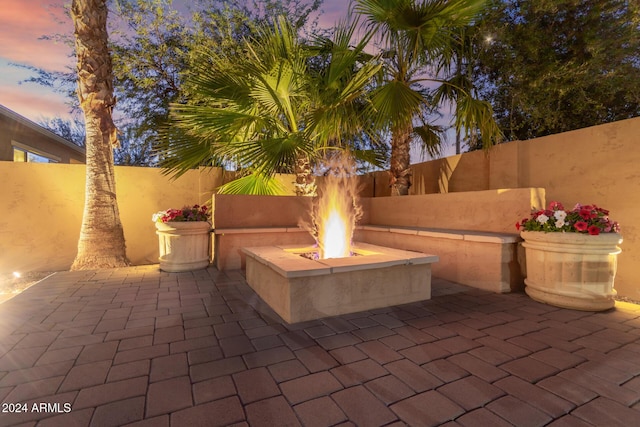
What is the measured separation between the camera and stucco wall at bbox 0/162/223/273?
5.95 m

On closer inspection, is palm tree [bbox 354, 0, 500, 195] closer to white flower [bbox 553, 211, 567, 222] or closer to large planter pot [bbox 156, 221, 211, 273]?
white flower [bbox 553, 211, 567, 222]

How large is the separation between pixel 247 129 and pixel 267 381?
4.40 m

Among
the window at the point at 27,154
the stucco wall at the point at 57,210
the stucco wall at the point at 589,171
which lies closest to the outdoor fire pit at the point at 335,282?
the stucco wall at the point at 589,171

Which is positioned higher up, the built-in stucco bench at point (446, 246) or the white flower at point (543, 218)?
the white flower at point (543, 218)

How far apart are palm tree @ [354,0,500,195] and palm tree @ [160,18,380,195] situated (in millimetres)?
462

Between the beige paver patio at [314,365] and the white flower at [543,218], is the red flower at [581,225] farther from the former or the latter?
the beige paver patio at [314,365]

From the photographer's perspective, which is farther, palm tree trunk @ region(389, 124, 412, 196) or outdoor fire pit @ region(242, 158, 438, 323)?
palm tree trunk @ region(389, 124, 412, 196)

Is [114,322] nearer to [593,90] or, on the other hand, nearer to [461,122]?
[461,122]

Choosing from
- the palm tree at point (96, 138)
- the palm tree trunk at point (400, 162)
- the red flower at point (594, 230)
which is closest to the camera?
the red flower at point (594, 230)

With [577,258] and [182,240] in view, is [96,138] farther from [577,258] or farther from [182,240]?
[577,258]

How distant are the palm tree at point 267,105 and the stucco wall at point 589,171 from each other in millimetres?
3060

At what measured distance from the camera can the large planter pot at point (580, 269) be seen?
313 cm

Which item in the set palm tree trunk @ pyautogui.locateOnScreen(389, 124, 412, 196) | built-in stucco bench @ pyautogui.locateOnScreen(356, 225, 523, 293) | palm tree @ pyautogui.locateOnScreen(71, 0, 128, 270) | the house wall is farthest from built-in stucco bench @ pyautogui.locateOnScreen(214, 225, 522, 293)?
the house wall

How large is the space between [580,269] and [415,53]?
3.88 m
